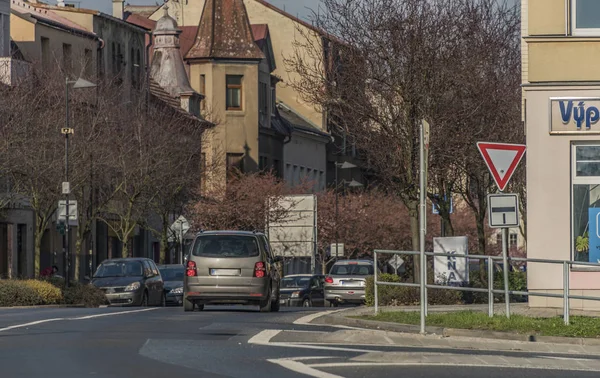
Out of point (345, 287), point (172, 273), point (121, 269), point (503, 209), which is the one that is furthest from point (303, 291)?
point (503, 209)

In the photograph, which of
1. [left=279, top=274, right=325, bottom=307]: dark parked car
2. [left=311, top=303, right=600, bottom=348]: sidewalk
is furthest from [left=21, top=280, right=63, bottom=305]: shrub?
[left=311, top=303, right=600, bottom=348]: sidewalk

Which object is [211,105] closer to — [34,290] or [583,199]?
[34,290]

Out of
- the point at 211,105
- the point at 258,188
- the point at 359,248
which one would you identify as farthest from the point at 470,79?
the point at 359,248

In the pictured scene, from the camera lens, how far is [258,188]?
2953 inches

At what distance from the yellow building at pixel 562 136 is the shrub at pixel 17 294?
1604 cm

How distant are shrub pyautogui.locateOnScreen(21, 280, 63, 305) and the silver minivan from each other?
992cm

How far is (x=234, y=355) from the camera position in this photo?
16.5 meters

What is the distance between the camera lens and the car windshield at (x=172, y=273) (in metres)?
47.3

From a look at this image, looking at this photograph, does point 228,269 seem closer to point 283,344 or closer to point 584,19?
point 584,19

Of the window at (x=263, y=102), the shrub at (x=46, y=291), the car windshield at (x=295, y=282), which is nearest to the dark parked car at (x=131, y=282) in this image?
the shrub at (x=46, y=291)

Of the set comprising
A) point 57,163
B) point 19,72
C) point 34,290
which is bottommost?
point 34,290

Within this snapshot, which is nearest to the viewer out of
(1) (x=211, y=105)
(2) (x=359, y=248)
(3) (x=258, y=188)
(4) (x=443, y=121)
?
(4) (x=443, y=121)

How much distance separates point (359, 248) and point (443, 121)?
54028 mm

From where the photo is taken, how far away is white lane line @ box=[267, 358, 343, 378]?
14.2m
